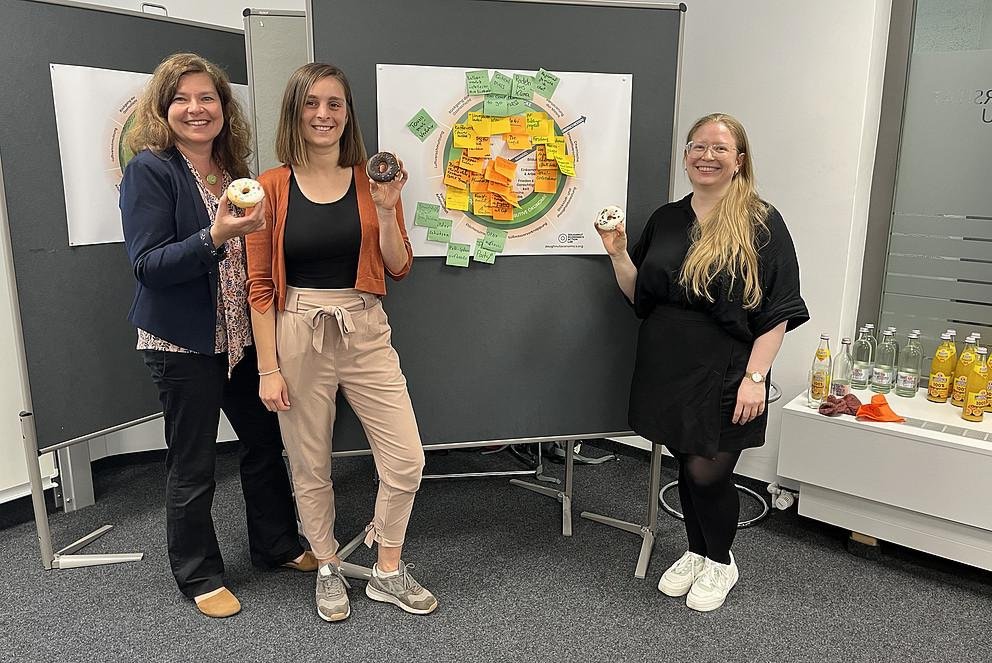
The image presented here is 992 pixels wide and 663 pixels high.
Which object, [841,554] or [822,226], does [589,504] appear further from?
[822,226]

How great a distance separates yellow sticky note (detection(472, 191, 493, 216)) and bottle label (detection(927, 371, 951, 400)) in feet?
5.58

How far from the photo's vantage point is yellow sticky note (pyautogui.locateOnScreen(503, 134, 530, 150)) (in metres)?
2.36

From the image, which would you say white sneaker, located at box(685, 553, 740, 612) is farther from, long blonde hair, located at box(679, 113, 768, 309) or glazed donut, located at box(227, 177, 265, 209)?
glazed donut, located at box(227, 177, 265, 209)

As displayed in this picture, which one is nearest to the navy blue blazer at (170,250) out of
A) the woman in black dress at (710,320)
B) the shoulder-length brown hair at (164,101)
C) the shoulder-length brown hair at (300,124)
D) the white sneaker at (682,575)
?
the shoulder-length brown hair at (164,101)

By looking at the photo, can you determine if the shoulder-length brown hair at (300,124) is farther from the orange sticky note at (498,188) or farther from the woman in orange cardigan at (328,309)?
the orange sticky note at (498,188)

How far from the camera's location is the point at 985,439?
2.43 m

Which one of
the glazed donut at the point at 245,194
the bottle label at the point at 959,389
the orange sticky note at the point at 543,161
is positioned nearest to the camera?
the glazed donut at the point at 245,194

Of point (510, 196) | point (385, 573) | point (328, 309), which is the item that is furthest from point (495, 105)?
point (385, 573)

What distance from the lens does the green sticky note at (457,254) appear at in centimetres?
240

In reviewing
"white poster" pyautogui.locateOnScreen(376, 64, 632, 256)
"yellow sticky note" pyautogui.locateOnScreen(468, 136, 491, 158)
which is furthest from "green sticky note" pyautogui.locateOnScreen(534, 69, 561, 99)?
"yellow sticky note" pyautogui.locateOnScreen(468, 136, 491, 158)

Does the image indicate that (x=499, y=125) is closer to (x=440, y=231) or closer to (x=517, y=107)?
(x=517, y=107)

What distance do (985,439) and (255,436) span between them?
233 cm

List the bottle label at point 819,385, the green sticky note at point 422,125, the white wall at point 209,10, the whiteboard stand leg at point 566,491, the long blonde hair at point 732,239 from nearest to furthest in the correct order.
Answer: the long blonde hair at point 732,239 → the green sticky note at point 422,125 → the bottle label at point 819,385 → the whiteboard stand leg at point 566,491 → the white wall at point 209,10

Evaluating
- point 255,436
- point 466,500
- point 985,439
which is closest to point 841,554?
point 985,439
